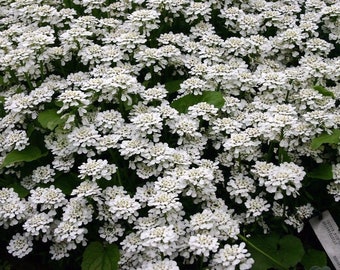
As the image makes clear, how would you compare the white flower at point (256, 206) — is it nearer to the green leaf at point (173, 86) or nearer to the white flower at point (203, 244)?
the white flower at point (203, 244)

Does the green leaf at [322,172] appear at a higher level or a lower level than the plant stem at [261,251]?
higher

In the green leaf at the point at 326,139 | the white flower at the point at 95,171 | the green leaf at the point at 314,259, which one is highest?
the green leaf at the point at 326,139

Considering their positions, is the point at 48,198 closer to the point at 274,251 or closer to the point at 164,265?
the point at 164,265

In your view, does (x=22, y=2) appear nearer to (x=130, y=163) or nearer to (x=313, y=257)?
(x=130, y=163)

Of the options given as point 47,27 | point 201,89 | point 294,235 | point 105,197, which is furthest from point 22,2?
point 294,235

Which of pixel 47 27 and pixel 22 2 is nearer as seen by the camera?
pixel 47 27

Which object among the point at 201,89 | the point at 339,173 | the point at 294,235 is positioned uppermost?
the point at 201,89

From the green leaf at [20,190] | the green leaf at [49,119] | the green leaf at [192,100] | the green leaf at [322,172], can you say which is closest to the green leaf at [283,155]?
the green leaf at [322,172]

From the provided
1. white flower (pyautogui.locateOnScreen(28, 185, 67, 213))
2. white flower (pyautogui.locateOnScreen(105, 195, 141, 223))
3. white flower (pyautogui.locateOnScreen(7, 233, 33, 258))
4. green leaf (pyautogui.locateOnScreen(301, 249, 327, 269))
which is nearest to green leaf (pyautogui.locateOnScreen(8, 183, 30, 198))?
white flower (pyautogui.locateOnScreen(28, 185, 67, 213))

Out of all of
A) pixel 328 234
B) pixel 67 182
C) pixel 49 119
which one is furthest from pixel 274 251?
pixel 49 119
